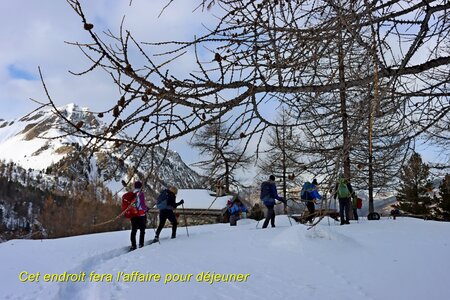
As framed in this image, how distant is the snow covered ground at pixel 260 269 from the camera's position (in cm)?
433

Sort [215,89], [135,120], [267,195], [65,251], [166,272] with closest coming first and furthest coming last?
1. [135,120]
2. [215,89]
3. [166,272]
4. [65,251]
5. [267,195]

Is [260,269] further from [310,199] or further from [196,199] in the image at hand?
[196,199]

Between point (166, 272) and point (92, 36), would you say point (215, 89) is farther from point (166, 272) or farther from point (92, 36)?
point (166, 272)

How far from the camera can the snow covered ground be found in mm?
4328

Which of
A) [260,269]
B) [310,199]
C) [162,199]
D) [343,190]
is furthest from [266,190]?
[310,199]

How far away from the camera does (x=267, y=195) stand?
9562 millimetres

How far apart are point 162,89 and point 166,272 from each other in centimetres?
440

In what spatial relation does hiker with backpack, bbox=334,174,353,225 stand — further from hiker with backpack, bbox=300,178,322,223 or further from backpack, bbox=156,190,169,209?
backpack, bbox=156,190,169,209

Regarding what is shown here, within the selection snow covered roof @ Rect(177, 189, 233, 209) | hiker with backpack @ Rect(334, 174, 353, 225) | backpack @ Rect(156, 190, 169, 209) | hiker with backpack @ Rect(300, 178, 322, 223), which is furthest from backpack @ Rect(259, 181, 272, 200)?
snow covered roof @ Rect(177, 189, 233, 209)

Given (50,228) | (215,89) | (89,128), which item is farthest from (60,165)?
(50,228)

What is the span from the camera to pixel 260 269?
5.52 metres

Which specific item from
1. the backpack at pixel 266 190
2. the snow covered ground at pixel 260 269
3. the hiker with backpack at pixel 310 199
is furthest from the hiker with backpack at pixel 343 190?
the backpack at pixel 266 190

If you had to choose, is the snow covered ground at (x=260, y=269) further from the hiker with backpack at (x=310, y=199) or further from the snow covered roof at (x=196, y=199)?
the snow covered roof at (x=196, y=199)

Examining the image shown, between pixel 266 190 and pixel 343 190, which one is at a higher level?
pixel 266 190
